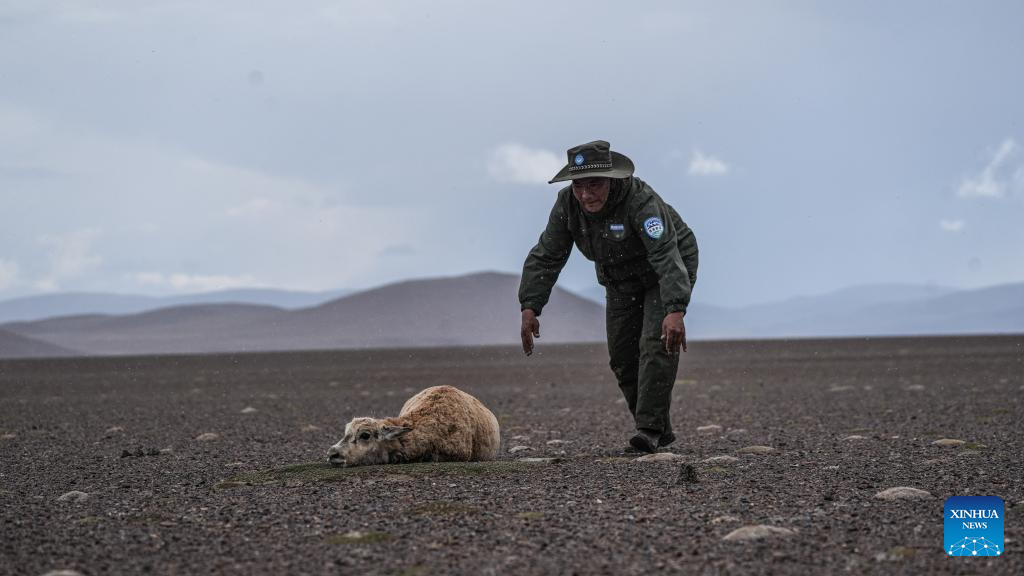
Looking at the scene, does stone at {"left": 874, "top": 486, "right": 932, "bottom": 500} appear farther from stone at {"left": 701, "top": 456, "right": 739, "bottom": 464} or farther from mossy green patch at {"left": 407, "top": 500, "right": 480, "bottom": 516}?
mossy green patch at {"left": 407, "top": 500, "right": 480, "bottom": 516}

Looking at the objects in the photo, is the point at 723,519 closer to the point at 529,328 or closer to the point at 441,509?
the point at 441,509

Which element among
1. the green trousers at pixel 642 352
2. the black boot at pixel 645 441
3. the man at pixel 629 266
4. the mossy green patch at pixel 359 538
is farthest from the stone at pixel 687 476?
the mossy green patch at pixel 359 538

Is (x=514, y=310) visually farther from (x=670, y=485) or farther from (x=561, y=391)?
(x=670, y=485)

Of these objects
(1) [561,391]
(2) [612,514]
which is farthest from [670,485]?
(1) [561,391]

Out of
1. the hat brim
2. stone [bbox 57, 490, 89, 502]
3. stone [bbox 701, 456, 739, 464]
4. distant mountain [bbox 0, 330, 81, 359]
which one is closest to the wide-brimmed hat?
the hat brim

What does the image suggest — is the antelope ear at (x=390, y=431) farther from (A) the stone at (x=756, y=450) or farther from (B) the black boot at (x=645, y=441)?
(A) the stone at (x=756, y=450)

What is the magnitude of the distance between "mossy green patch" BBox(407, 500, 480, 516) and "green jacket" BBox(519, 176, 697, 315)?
8.75ft

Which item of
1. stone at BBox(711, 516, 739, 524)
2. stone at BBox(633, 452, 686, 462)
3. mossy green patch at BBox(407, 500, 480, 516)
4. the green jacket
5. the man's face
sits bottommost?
stone at BBox(711, 516, 739, 524)

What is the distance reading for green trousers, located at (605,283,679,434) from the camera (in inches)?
344

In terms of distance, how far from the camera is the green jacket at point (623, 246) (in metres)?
8.34

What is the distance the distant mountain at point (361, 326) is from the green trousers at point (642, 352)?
145m

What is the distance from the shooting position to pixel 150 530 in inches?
231

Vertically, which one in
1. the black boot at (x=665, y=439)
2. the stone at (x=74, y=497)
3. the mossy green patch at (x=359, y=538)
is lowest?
the stone at (x=74, y=497)

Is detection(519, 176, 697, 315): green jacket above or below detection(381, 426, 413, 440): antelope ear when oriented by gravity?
above
